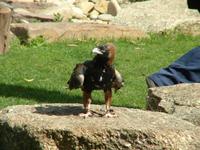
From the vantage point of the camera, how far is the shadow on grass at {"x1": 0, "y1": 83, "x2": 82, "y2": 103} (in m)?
8.25

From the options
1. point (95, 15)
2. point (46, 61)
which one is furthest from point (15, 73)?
point (95, 15)

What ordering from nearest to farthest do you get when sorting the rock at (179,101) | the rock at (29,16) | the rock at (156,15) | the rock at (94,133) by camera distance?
the rock at (94,133) → the rock at (179,101) → the rock at (156,15) → the rock at (29,16)

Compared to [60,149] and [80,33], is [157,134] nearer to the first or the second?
[60,149]

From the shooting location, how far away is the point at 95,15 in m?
16.4

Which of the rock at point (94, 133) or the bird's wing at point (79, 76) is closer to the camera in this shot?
the rock at point (94, 133)

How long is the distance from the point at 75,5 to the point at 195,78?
29.7 feet

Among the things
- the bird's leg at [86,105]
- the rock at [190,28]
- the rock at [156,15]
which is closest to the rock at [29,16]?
the rock at [156,15]

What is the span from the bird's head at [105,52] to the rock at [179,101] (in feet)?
3.32

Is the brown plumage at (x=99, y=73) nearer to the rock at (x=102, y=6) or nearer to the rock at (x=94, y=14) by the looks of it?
the rock at (x=94, y=14)

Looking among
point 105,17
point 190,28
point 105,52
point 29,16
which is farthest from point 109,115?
point 105,17

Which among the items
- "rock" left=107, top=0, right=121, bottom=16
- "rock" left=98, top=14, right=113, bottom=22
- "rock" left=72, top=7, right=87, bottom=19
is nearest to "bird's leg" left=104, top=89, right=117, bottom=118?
"rock" left=98, top=14, right=113, bottom=22

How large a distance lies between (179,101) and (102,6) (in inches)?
426

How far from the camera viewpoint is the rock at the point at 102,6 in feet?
55.0

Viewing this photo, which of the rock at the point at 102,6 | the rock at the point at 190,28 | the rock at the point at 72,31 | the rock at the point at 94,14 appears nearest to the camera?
the rock at the point at 72,31
